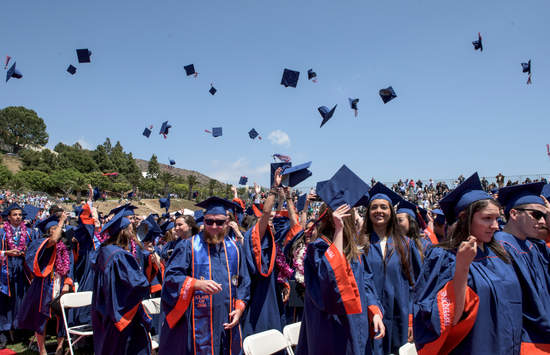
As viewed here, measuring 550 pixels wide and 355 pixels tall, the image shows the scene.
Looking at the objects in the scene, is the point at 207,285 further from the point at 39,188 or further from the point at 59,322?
the point at 39,188

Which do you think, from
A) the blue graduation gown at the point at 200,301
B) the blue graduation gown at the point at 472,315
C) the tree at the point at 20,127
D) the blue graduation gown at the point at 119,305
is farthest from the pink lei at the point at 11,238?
the tree at the point at 20,127

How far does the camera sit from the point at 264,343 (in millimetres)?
3381

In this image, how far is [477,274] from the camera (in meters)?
2.28

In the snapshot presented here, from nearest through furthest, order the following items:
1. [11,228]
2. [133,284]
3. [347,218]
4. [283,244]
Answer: [347,218] → [133,284] → [283,244] → [11,228]

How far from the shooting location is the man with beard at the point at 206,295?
11.2 ft

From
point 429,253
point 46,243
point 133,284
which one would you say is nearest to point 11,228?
point 46,243

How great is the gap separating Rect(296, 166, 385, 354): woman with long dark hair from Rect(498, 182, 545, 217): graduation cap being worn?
4.38 ft

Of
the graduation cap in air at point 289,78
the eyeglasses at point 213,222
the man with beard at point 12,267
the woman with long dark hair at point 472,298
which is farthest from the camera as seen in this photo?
the graduation cap in air at point 289,78

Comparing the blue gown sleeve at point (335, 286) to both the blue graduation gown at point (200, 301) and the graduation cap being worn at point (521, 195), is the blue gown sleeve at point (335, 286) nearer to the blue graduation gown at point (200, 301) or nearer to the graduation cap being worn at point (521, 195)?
the blue graduation gown at point (200, 301)

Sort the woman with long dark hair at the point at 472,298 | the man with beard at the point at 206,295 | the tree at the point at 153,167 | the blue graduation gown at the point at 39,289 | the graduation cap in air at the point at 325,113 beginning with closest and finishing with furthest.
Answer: the woman with long dark hair at the point at 472,298 < the man with beard at the point at 206,295 < the blue graduation gown at the point at 39,289 < the graduation cap in air at the point at 325,113 < the tree at the point at 153,167

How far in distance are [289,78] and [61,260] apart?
6147 mm

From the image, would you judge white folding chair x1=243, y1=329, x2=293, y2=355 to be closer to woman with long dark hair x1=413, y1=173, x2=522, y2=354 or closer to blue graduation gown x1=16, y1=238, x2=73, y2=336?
woman with long dark hair x1=413, y1=173, x2=522, y2=354

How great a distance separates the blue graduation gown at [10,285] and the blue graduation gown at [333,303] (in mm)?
5996

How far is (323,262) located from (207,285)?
3.90 feet
